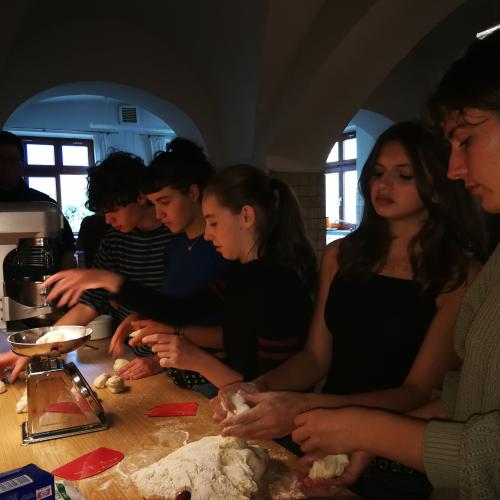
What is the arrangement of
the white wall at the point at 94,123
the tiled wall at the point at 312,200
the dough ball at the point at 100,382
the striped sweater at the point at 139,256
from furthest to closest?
the white wall at the point at 94,123
the tiled wall at the point at 312,200
the striped sweater at the point at 139,256
the dough ball at the point at 100,382

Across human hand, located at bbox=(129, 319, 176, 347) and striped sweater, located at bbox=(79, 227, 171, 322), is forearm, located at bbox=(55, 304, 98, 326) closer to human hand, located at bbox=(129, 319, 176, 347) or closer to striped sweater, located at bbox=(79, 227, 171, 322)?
striped sweater, located at bbox=(79, 227, 171, 322)

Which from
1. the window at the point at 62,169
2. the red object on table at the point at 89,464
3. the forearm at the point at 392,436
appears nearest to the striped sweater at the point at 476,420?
the forearm at the point at 392,436

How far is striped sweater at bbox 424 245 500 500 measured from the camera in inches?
27.8

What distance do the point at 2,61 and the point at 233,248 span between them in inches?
100

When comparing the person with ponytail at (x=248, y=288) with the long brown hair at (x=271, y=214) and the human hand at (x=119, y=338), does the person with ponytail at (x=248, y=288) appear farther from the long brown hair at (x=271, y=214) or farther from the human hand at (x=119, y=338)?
the human hand at (x=119, y=338)

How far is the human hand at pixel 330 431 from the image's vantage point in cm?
85

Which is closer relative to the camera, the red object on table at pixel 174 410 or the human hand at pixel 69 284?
the red object on table at pixel 174 410

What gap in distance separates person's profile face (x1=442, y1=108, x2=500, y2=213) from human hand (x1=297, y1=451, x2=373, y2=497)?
0.54 meters

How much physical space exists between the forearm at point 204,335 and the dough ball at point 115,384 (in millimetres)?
300

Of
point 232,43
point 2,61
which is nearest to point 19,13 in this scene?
point 2,61

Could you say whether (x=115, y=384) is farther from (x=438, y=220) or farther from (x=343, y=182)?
A: (x=343, y=182)

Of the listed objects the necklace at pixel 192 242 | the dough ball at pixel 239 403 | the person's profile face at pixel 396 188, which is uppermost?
the person's profile face at pixel 396 188

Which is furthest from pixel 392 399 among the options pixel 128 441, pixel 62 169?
pixel 62 169

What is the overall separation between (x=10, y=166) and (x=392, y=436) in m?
2.38
